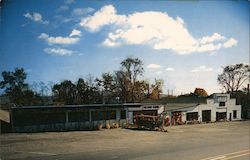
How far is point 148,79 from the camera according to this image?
2822mm

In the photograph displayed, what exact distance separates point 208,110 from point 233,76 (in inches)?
14.8

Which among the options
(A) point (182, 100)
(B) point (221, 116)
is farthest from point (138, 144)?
(B) point (221, 116)

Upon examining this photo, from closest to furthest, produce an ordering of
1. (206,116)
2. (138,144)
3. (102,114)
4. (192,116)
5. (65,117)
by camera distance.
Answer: (65,117), (102,114), (138,144), (192,116), (206,116)

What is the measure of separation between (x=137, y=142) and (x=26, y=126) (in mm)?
941

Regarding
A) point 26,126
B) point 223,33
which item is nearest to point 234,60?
point 223,33

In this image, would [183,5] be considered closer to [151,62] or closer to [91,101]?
[151,62]

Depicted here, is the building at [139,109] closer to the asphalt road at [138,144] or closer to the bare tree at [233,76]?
the asphalt road at [138,144]

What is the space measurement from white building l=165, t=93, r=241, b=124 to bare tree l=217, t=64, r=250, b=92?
9 centimetres

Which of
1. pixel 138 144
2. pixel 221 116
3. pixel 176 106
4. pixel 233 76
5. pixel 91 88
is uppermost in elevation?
pixel 233 76

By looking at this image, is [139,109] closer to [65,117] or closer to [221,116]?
[65,117]

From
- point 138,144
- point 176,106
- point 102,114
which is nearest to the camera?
point 102,114

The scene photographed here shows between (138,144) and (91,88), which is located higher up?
(91,88)

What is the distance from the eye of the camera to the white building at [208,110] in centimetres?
309

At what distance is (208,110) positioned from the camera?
3.29m
